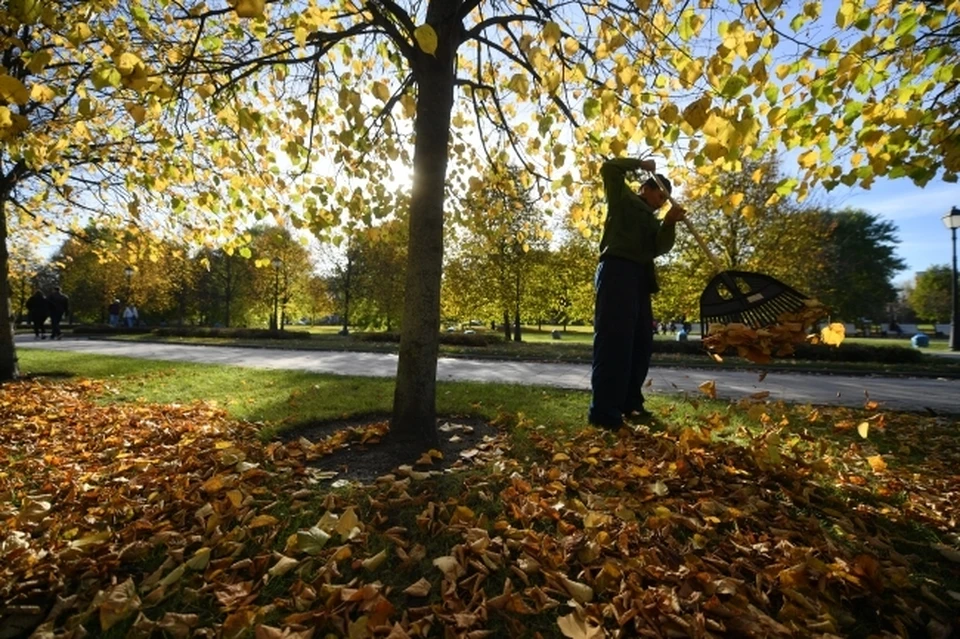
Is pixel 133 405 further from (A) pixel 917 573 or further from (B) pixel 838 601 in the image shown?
(A) pixel 917 573

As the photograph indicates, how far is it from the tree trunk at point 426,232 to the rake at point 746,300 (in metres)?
2.09

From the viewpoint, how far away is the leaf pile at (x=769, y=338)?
3.05 m

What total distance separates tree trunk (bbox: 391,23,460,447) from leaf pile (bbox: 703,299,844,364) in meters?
2.09

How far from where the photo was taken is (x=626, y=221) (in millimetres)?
4016

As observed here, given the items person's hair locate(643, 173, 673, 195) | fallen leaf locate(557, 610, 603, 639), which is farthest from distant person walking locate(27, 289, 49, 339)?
fallen leaf locate(557, 610, 603, 639)

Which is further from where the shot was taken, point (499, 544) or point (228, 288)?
point (228, 288)

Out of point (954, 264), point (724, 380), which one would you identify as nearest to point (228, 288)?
point (724, 380)

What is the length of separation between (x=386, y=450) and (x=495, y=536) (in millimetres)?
1447

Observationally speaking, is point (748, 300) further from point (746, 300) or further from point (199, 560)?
point (199, 560)

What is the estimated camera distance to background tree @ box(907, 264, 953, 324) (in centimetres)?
5303

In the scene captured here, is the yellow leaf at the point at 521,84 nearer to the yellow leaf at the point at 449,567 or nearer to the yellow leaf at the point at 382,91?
the yellow leaf at the point at 382,91

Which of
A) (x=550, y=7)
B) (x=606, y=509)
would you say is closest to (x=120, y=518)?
(x=606, y=509)

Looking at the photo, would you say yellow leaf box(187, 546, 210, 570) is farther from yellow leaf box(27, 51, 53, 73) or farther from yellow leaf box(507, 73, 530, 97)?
yellow leaf box(507, 73, 530, 97)

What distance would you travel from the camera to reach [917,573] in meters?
2.16
